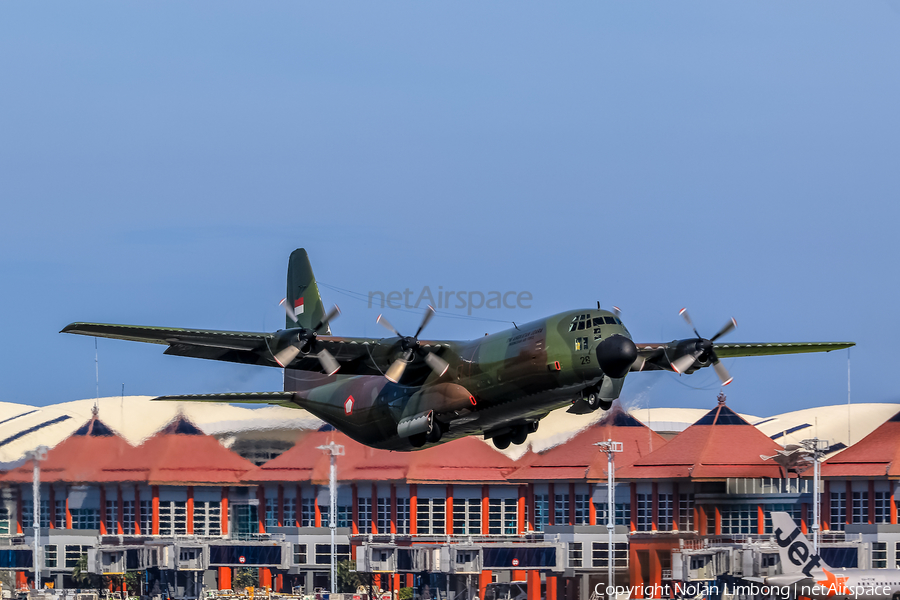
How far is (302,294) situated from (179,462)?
35351 millimetres

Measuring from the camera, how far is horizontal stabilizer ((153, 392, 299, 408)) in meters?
50.3

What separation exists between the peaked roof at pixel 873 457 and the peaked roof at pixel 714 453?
13.8 ft

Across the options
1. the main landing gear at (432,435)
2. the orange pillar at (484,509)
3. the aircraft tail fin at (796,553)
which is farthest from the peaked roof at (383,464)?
the main landing gear at (432,435)

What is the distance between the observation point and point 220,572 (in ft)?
315

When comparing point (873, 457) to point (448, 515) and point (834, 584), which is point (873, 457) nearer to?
point (834, 584)

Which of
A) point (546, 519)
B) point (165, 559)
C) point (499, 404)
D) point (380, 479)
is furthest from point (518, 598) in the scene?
point (499, 404)

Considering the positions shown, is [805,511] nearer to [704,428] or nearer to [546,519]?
[704,428]

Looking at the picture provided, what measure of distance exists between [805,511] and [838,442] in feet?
19.7

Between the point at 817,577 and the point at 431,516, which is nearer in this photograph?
the point at 817,577

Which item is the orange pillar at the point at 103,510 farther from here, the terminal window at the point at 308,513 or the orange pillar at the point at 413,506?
the orange pillar at the point at 413,506

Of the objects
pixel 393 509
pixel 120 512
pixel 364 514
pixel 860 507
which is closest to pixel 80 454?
pixel 120 512

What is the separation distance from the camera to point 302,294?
57781 millimetres

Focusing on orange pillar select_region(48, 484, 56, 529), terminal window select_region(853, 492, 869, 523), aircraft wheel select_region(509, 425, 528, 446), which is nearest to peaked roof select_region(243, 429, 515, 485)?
orange pillar select_region(48, 484, 56, 529)

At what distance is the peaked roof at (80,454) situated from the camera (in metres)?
83.0
